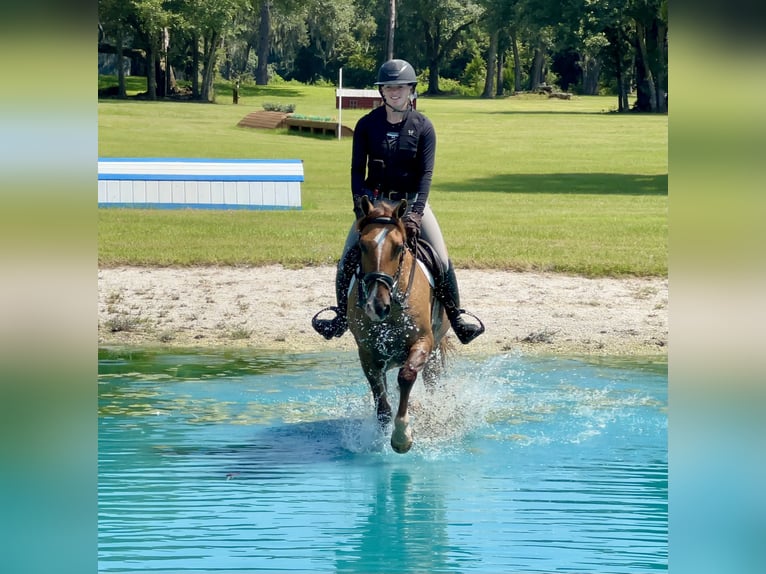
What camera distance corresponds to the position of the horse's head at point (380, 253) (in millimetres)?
8656

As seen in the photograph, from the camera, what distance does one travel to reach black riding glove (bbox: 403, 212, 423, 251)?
933 centimetres

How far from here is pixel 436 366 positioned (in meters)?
10.9

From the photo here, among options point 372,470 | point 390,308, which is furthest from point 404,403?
point 390,308

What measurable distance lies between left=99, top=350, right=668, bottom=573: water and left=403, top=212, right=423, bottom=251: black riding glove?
165 cm

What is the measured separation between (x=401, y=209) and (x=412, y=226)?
0.25 meters

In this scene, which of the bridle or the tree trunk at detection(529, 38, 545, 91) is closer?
the bridle

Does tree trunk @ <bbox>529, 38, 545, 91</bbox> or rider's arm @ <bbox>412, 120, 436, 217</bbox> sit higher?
tree trunk @ <bbox>529, 38, 545, 91</bbox>

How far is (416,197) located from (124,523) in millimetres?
3344

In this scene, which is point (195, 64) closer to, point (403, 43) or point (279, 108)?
point (279, 108)

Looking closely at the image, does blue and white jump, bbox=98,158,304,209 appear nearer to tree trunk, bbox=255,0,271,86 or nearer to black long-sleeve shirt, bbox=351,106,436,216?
black long-sleeve shirt, bbox=351,106,436,216

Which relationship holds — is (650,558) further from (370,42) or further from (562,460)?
(370,42)

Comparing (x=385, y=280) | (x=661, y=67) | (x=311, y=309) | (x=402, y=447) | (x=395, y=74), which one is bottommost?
(x=311, y=309)

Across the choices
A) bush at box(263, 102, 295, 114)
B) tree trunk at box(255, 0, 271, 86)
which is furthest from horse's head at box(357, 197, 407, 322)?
tree trunk at box(255, 0, 271, 86)

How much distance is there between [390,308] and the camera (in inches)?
356
